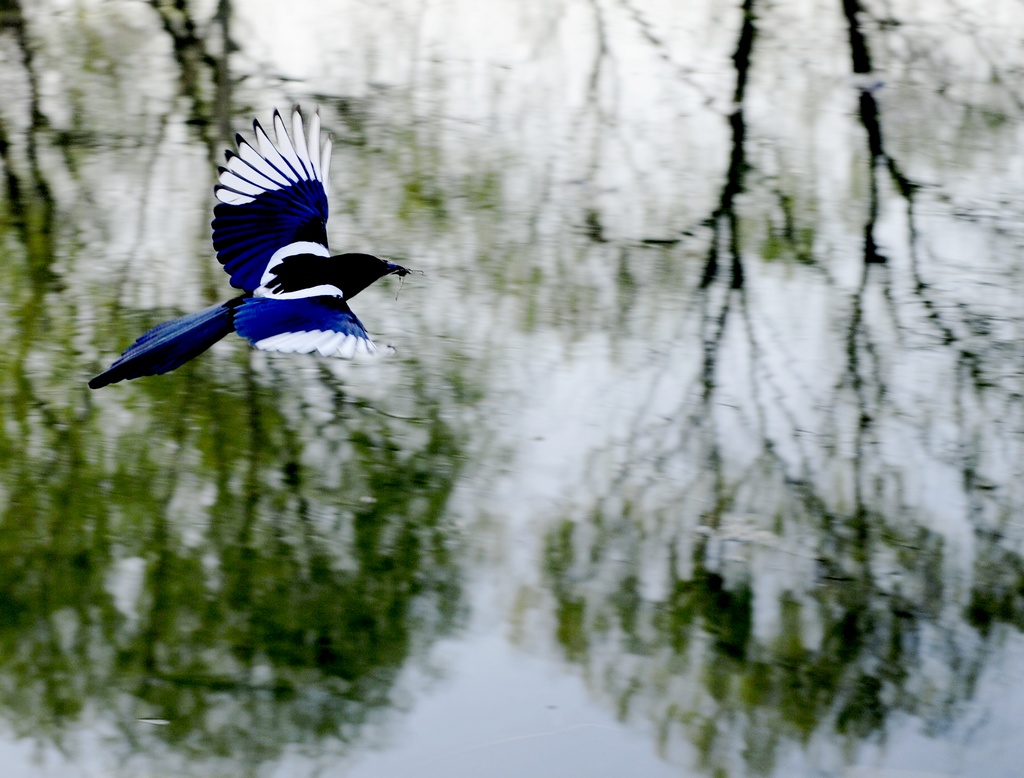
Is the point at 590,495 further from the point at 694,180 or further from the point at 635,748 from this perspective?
the point at 694,180

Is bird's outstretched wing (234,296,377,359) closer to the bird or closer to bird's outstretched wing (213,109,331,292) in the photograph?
the bird

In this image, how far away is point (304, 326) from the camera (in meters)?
2.04

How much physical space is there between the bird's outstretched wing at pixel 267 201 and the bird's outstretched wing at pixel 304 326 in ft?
0.56

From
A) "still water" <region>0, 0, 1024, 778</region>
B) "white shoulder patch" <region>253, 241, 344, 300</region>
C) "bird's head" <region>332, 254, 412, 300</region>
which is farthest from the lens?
"bird's head" <region>332, 254, 412, 300</region>

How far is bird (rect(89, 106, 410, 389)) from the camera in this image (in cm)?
224

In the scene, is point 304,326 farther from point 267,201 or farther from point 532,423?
point 532,423

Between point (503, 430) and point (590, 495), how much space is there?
0.79 feet

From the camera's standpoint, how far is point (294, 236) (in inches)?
91.4

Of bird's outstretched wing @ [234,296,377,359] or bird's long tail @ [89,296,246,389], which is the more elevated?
bird's outstretched wing @ [234,296,377,359]

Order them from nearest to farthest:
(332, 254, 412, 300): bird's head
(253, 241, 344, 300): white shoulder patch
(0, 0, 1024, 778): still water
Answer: (0, 0, 1024, 778): still water, (253, 241, 344, 300): white shoulder patch, (332, 254, 412, 300): bird's head

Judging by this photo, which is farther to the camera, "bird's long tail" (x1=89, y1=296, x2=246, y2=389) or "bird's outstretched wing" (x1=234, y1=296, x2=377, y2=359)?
"bird's long tail" (x1=89, y1=296, x2=246, y2=389)

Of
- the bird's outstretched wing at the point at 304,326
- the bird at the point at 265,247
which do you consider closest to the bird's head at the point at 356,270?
the bird at the point at 265,247

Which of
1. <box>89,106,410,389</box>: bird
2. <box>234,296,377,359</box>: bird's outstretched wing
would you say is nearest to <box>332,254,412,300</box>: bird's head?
<box>89,106,410,389</box>: bird

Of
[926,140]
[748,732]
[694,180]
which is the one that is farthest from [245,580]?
[926,140]
